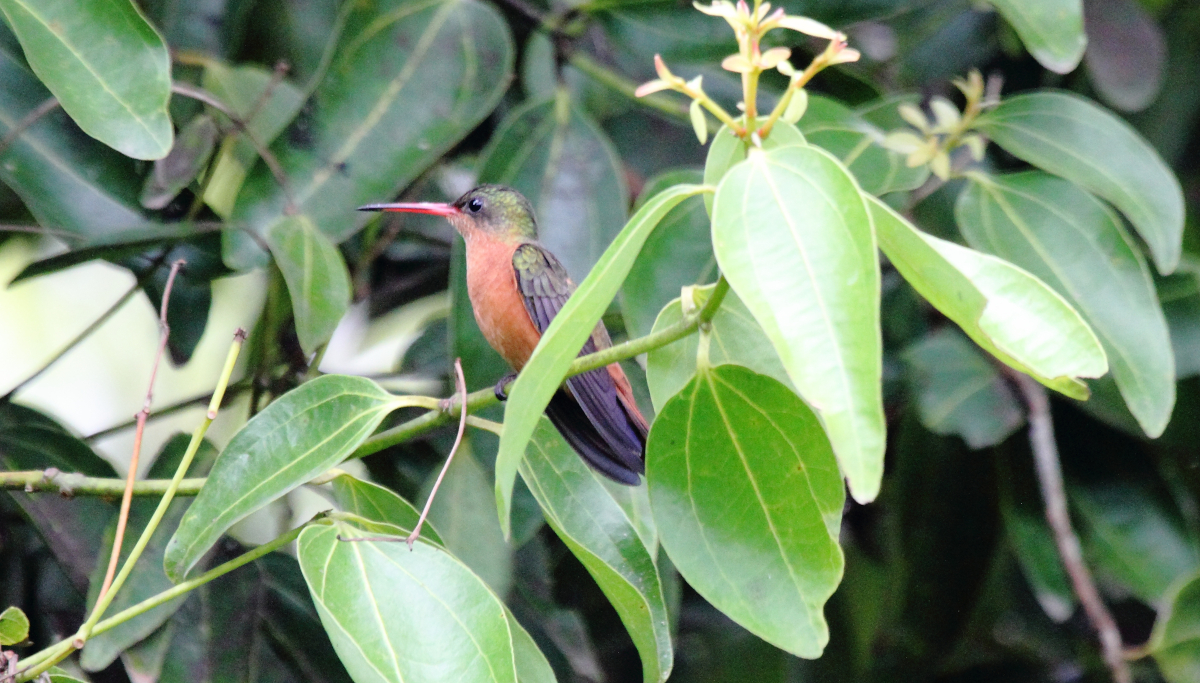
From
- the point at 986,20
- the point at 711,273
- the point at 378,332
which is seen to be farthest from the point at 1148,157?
the point at 378,332

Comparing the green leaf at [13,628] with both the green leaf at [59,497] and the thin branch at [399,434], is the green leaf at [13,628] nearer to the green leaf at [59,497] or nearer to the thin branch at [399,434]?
the thin branch at [399,434]

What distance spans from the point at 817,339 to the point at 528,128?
1636 mm

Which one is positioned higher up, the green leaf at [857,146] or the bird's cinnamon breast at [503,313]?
the green leaf at [857,146]

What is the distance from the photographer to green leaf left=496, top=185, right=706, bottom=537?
3.51 feet

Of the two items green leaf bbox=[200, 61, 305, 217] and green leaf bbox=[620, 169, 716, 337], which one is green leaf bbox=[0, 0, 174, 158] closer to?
green leaf bbox=[200, 61, 305, 217]

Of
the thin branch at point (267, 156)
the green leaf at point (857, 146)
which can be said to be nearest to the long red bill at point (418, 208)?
the thin branch at point (267, 156)

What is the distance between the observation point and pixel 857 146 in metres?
2.22

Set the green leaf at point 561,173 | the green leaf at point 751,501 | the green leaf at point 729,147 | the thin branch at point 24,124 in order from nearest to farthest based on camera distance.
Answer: the green leaf at point 729,147
the green leaf at point 751,501
the thin branch at point 24,124
the green leaf at point 561,173

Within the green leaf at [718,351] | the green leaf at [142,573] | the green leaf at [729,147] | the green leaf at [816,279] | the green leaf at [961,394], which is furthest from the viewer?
the green leaf at [961,394]

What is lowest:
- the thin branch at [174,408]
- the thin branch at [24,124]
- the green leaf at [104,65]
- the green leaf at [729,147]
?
the thin branch at [174,408]

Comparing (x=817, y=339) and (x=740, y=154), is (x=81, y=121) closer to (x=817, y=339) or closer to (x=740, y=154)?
(x=740, y=154)

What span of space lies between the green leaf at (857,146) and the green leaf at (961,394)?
74 centimetres

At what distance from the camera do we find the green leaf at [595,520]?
1446 millimetres

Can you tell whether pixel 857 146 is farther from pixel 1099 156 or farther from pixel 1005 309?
pixel 1005 309
